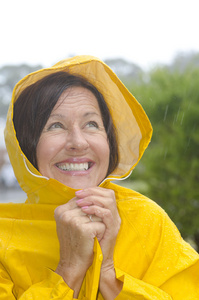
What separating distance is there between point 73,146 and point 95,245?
0.52 m

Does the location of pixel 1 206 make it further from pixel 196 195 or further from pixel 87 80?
pixel 196 195

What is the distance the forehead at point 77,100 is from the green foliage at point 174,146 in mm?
4193

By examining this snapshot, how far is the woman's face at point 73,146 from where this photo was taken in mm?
1965

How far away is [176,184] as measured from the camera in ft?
20.6

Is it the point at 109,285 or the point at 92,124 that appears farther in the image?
the point at 92,124

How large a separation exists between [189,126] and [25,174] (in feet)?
15.1

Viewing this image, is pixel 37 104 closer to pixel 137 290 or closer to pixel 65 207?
pixel 65 207

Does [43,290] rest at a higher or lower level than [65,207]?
lower

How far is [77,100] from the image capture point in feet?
6.77

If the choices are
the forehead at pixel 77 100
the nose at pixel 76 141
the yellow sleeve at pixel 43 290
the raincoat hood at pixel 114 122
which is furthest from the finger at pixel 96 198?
the forehead at pixel 77 100

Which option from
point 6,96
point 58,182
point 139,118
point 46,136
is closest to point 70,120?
point 46,136

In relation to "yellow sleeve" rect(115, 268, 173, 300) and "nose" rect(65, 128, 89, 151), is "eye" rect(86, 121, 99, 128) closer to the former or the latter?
"nose" rect(65, 128, 89, 151)

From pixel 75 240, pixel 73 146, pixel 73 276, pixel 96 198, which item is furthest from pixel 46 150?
pixel 73 276

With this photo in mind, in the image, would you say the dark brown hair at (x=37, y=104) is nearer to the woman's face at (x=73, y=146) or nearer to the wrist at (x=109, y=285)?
the woman's face at (x=73, y=146)
